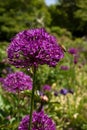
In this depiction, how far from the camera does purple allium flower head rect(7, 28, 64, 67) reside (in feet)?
6.98

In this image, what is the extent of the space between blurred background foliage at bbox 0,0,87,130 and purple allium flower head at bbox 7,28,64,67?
976 millimetres

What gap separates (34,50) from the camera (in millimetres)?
2117

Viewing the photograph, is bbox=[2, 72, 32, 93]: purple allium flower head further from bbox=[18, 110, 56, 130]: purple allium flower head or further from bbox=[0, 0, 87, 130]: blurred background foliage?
bbox=[18, 110, 56, 130]: purple allium flower head

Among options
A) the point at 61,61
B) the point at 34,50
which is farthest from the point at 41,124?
the point at 61,61

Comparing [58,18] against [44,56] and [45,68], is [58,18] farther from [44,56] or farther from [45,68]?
[44,56]

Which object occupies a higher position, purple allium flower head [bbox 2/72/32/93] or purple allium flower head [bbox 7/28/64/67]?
purple allium flower head [bbox 7/28/64/67]

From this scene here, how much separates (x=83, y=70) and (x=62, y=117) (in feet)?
16.1

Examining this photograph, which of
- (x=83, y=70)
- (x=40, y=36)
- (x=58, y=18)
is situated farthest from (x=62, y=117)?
(x=58, y=18)

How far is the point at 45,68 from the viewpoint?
8.20 metres

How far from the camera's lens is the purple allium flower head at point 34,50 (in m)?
2.13

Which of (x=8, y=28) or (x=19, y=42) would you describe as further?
(x=8, y=28)

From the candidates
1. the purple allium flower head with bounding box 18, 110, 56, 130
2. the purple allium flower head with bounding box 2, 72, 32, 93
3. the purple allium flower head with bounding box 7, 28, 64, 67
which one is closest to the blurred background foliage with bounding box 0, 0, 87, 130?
the purple allium flower head with bounding box 2, 72, 32, 93

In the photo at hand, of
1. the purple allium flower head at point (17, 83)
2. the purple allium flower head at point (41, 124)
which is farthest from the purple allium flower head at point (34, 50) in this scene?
the purple allium flower head at point (17, 83)

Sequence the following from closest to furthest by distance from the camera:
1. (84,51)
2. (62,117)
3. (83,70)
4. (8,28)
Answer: (62,117), (83,70), (84,51), (8,28)
